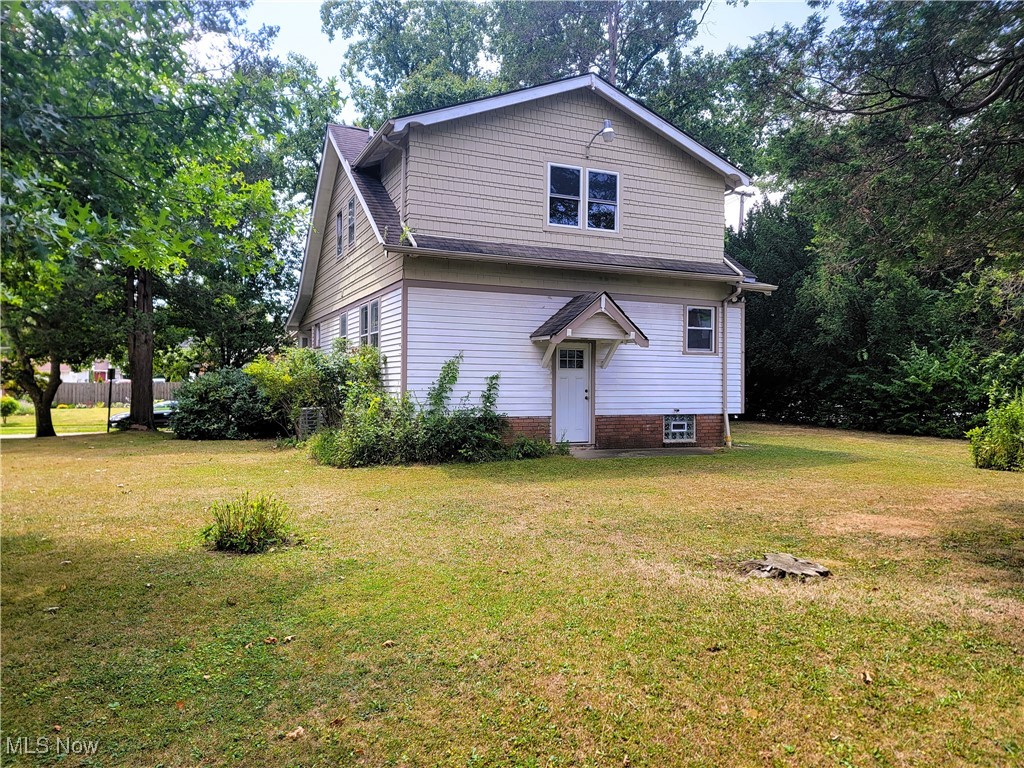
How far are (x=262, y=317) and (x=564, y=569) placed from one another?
2385cm

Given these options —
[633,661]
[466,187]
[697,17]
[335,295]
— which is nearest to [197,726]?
[633,661]

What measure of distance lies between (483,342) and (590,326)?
2.27m

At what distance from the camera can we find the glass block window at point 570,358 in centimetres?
1410

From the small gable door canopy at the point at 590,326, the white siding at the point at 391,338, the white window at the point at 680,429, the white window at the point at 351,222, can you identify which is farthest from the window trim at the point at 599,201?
the white window at the point at 351,222

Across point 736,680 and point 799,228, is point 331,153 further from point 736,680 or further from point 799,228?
point 799,228

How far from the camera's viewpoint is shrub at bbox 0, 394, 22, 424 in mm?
30141

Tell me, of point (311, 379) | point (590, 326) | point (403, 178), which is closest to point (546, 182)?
point (403, 178)

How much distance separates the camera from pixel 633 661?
12.1ft

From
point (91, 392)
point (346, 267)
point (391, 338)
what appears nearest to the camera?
point (391, 338)

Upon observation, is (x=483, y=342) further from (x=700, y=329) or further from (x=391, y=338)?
(x=700, y=329)

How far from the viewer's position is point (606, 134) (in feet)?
43.6

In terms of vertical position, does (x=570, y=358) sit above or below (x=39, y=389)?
above

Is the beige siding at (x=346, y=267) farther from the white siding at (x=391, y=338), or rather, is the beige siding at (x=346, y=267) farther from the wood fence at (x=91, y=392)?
the wood fence at (x=91, y=392)

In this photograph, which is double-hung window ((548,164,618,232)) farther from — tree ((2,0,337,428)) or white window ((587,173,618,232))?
tree ((2,0,337,428))
